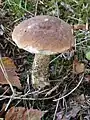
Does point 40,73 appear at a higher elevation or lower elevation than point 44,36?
lower

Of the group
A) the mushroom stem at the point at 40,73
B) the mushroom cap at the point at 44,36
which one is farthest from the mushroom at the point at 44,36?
the mushroom stem at the point at 40,73

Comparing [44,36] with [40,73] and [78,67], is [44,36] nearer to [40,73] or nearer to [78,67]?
[40,73]

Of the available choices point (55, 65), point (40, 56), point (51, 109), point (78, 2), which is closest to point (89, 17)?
point (78, 2)

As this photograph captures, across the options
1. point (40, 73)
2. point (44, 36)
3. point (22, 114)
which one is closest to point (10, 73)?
point (40, 73)

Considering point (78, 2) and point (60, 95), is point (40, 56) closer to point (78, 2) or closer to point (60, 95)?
point (60, 95)

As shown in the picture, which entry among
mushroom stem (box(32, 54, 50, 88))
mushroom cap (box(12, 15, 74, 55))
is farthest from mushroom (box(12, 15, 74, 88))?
mushroom stem (box(32, 54, 50, 88))

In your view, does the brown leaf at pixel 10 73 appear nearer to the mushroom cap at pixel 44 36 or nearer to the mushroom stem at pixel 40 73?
the mushroom stem at pixel 40 73

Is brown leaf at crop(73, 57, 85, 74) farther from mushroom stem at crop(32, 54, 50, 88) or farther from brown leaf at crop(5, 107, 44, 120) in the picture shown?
brown leaf at crop(5, 107, 44, 120)
